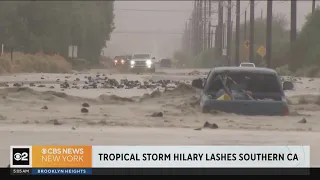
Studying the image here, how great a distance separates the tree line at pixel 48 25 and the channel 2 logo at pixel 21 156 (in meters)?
64.3

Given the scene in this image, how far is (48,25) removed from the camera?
82375 mm

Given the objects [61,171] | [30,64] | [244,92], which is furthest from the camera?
[30,64]

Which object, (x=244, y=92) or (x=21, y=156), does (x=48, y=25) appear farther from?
(x=21, y=156)

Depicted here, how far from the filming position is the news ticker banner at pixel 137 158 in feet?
30.4

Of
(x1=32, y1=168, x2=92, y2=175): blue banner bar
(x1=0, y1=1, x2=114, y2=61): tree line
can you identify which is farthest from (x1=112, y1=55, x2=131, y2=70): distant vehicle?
(x1=32, y1=168, x2=92, y2=175): blue banner bar

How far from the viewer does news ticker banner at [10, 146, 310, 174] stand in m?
9.27

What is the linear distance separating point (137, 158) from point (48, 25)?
7394cm

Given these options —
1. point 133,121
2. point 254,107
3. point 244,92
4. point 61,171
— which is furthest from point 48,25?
point 61,171

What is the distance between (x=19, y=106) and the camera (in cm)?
2091

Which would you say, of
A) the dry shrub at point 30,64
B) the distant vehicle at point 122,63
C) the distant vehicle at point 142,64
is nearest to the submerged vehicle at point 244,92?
the dry shrub at point 30,64

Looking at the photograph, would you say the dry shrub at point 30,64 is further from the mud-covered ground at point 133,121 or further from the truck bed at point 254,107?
the truck bed at point 254,107

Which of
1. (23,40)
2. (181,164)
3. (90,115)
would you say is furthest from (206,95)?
(23,40)

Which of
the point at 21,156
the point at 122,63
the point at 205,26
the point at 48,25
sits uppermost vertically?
the point at 205,26

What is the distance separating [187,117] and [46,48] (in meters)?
66.4
